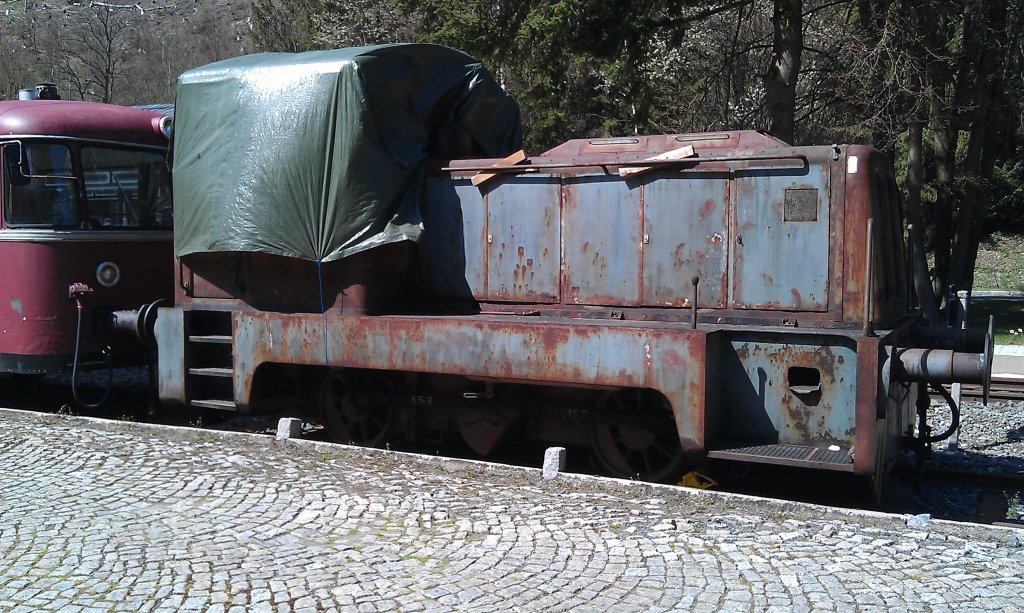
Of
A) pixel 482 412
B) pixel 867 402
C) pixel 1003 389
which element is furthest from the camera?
pixel 1003 389

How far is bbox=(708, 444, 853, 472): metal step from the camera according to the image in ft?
19.7

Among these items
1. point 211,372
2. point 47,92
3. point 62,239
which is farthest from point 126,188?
point 211,372

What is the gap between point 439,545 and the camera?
17.7 ft

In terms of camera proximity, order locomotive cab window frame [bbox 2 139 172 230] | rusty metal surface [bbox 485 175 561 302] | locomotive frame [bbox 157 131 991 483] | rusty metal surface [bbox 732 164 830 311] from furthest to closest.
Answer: locomotive cab window frame [bbox 2 139 172 230]
rusty metal surface [bbox 485 175 561 302]
rusty metal surface [bbox 732 164 830 311]
locomotive frame [bbox 157 131 991 483]

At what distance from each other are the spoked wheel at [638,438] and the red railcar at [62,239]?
5431 mm

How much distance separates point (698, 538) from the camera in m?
5.53

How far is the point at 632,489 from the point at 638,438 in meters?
0.70

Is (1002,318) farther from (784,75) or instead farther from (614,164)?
(614,164)

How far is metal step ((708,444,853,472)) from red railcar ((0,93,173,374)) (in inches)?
259

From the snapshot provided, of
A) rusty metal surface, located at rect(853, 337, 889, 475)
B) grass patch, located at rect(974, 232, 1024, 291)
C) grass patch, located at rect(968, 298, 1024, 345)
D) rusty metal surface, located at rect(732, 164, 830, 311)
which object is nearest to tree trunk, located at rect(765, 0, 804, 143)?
grass patch, located at rect(968, 298, 1024, 345)

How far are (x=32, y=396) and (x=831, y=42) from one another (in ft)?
56.9

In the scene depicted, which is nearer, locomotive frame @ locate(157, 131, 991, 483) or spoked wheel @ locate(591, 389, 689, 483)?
locomotive frame @ locate(157, 131, 991, 483)

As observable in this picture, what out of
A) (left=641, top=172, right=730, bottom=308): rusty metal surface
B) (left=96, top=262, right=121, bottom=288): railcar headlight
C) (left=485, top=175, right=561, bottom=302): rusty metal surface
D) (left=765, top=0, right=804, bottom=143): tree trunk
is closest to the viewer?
(left=641, top=172, right=730, bottom=308): rusty metal surface

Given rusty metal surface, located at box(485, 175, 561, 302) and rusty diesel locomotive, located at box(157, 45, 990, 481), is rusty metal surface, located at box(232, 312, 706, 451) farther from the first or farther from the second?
rusty metal surface, located at box(485, 175, 561, 302)
